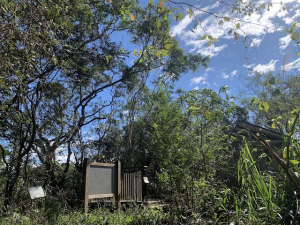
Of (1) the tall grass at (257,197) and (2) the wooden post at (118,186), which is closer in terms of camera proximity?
(1) the tall grass at (257,197)

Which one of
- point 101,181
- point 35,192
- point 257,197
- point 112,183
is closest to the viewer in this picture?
point 257,197

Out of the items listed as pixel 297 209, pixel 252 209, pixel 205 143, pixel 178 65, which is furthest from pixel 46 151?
pixel 178 65

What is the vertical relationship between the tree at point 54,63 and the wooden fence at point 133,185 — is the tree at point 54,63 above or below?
above

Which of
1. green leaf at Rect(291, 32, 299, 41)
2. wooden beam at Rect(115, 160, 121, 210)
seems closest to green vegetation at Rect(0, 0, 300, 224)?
green leaf at Rect(291, 32, 299, 41)

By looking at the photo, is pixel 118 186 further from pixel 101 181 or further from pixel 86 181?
pixel 86 181

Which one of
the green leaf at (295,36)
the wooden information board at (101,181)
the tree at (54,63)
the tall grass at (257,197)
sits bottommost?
the tall grass at (257,197)

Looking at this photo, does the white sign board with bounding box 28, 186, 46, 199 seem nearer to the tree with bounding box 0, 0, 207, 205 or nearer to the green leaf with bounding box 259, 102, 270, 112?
the tree with bounding box 0, 0, 207, 205

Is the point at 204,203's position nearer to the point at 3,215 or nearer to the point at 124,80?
the point at 3,215

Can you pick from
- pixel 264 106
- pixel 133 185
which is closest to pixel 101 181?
pixel 133 185

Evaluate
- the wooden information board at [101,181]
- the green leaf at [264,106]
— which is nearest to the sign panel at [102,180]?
the wooden information board at [101,181]

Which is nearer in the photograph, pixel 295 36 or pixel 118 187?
pixel 295 36

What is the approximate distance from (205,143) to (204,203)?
936 mm

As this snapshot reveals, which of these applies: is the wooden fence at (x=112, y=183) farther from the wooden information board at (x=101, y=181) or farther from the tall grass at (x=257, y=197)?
the tall grass at (x=257, y=197)

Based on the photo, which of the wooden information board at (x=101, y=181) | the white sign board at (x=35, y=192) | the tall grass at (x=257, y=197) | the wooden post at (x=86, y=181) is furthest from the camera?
the wooden information board at (x=101, y=181)
